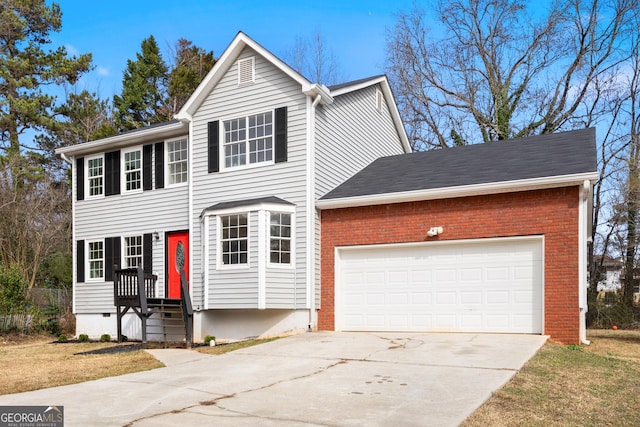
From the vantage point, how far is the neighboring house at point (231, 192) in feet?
44.8

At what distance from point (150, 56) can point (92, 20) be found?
29.9 ft

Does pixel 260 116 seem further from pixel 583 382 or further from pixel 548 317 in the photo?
pixel 583 382

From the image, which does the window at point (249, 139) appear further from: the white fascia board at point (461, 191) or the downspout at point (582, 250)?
the downspout at point (582, 250)

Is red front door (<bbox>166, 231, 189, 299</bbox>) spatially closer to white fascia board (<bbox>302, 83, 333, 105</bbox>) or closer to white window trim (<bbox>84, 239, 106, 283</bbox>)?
white window trim (<bbox>84, 239, 106, 283</bbox>)

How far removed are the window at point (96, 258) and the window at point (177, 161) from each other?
3.40 metres

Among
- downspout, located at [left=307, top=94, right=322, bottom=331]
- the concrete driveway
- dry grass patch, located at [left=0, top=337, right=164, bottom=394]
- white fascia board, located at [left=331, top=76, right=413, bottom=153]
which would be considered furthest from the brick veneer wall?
dry grass patch, located at [left=0, top=337, right=164, bottom=394]

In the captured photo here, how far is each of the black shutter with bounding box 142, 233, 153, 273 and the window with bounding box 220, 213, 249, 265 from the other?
3262 millimetres

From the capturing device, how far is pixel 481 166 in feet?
44.4

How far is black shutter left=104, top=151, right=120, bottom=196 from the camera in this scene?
57.0 ft

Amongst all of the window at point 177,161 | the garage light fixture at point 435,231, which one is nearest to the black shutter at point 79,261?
the window at point 177,161

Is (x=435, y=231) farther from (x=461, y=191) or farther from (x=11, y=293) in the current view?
(x=11, y=293)

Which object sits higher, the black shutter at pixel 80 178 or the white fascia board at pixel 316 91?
the white fascia board at pixel 316 91

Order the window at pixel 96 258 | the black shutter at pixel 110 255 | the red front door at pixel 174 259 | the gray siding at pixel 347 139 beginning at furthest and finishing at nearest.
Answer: the window at pixel 96 258 < the black shutter at pixel 110 255 < the red front door at pixel 174 259 < the gray siding at pixel 347 139

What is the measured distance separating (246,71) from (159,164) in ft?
12.8
